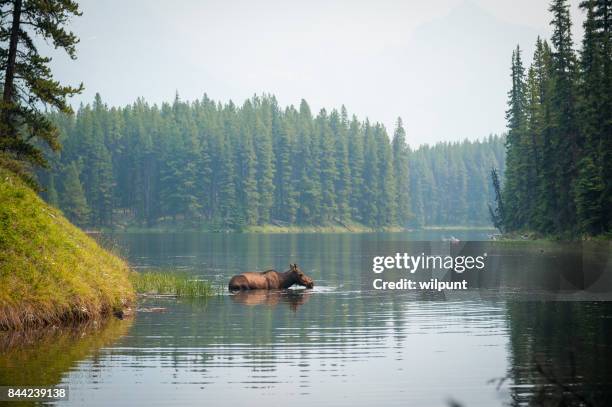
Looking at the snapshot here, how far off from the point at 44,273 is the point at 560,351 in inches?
616

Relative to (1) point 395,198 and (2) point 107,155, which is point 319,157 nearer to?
(1) point 395,198

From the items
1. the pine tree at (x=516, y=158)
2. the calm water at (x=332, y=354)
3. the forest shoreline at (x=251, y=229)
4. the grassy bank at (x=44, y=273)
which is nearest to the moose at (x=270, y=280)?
the calm water at (x=332, y=354)

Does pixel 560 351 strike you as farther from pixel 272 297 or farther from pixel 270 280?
pixel 270 280

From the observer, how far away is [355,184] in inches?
7303

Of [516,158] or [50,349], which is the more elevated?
[516,158]

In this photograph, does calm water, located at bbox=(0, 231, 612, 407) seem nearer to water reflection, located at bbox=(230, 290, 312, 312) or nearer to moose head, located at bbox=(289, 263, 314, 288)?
water reflection, located at bbox=(230, 290, 312, 312)

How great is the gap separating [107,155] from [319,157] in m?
47.2

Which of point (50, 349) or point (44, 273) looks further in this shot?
point (44, 273)

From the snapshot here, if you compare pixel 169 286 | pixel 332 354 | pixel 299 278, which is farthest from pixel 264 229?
pixel 332 354

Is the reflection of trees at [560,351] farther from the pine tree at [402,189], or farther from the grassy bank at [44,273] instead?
the pine tree at [402,189]

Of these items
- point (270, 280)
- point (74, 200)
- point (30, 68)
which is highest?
point (74, 200)

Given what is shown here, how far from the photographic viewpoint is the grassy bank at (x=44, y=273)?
2364 cm

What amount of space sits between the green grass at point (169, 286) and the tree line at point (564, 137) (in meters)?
37.4

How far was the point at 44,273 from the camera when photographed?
25.2 meters
